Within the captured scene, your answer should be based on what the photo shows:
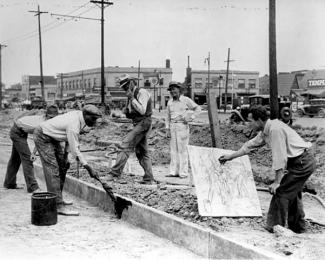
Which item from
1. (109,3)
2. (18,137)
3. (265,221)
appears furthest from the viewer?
(109,3)

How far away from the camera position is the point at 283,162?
211 inches

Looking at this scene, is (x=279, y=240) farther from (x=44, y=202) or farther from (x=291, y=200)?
(x=44, y=202)

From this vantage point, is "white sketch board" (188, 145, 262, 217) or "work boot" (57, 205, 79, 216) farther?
"work boot" (57, 205, 79, 216)

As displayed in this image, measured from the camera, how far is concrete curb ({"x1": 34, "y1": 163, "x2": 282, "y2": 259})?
4707 mm

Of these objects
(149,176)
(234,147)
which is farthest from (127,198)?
(234,147)

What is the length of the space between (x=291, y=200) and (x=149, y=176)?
11.5 ft

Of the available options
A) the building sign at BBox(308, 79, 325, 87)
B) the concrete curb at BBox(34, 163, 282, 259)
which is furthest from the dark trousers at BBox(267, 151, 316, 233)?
the building sign at BBox(308, 79, 325, 87)

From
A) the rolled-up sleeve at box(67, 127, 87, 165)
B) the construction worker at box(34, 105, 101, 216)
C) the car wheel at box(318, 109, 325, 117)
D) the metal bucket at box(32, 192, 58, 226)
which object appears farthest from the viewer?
Result: the car wheel at box(318, 109, 325, 117)

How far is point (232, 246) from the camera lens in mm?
4828

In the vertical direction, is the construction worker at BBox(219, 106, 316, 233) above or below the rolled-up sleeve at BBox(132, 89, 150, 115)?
below

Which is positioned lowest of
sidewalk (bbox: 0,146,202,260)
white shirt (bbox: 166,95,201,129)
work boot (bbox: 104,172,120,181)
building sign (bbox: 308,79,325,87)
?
sidewalk (bbox: 0,146,202,260)

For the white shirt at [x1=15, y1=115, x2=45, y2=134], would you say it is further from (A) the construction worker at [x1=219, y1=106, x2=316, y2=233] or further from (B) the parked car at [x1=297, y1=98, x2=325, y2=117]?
(B) the parked car at [x1=297, y1=98, x2=325, y2=117]

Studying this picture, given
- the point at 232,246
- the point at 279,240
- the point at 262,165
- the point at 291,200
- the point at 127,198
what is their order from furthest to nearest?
1. the point at 262,165
2. the point at 127,198
3. the point at 291,200
4. the point at 279,240
5. the point at 232,246

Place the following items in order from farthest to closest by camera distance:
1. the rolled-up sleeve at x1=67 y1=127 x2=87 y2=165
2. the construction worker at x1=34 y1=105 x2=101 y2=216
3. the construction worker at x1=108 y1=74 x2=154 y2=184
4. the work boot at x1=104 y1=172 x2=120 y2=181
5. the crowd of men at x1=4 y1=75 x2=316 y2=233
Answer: the work boot at x1=104 y1=172 x2=120 y2=181 → the construction worker at x1=108 y1=74 x2=154 y2=184 → the construction worker at x1=34 y1=105 x2=101 y2=216 → the rolled-up sleeve at x1=67 y1=127 x2=87 y2=165 → the crowd of men at x1=4 y1=75 x2=316 y2=233
